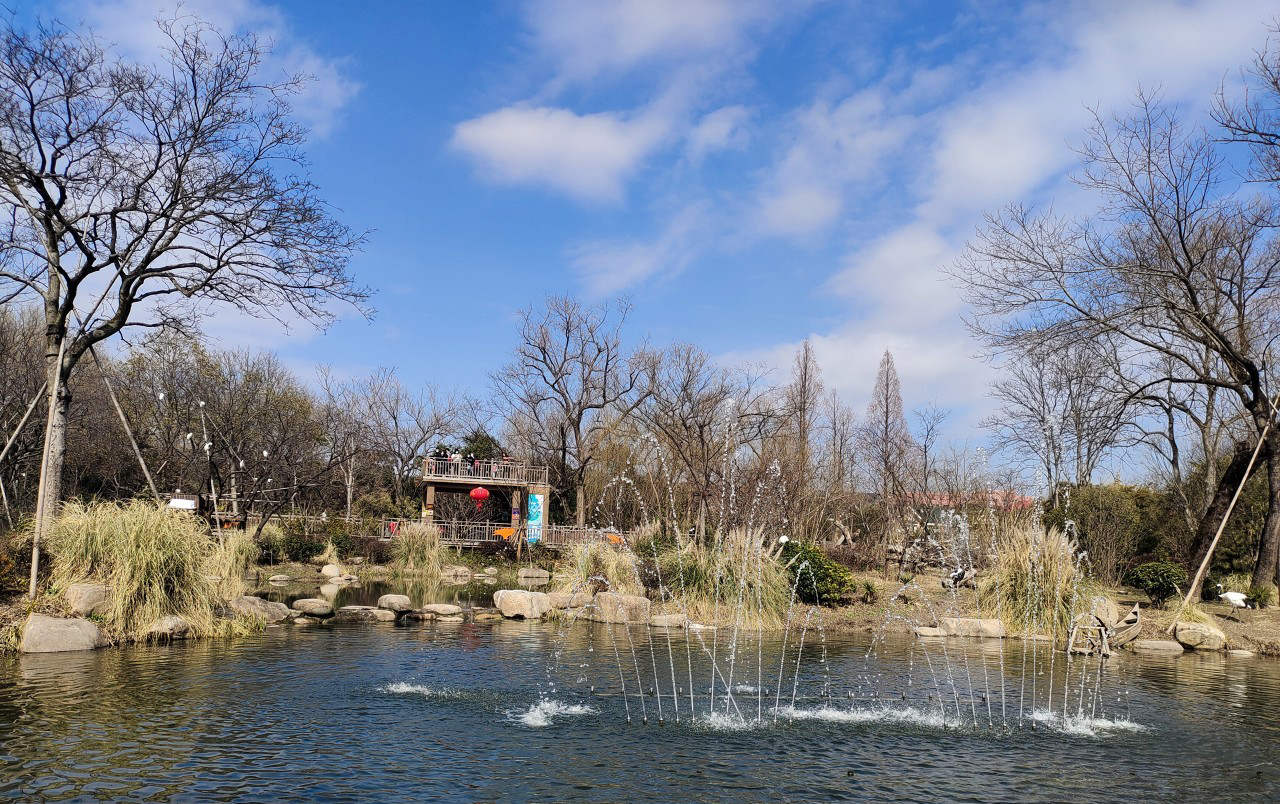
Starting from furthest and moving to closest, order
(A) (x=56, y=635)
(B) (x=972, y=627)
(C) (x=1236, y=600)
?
(C) (x=1236, y=600), (B) (x=972, y=627), (A) (x=56, y=635)

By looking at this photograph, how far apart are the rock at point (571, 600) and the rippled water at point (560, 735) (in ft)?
19.3

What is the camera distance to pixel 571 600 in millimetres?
18375

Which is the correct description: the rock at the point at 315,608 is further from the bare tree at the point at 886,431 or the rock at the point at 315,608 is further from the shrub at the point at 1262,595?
the bare tree at the point at 886,431

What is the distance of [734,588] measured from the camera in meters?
16.9

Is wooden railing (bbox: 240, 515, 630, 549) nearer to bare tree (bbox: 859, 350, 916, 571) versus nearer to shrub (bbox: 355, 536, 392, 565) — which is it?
shrub (bbox: 355, 536, 392, 565)

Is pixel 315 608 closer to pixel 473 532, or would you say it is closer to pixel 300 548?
pixel 300 548

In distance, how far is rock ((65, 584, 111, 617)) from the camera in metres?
12.3

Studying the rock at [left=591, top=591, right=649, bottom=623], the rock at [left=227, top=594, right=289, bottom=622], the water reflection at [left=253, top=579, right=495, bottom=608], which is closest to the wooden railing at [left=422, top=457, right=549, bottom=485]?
the water reflection at [left=253, top=579, right=495, bottom=608]

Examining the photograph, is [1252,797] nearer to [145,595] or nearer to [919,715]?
[919,715]

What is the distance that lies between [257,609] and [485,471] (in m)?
27.2

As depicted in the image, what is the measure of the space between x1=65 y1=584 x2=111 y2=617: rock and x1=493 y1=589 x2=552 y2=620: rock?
758 centimetres

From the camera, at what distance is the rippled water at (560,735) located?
20.7ft

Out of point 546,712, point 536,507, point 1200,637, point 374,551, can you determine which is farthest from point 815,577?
point 536,507

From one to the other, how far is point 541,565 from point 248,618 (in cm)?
1790
